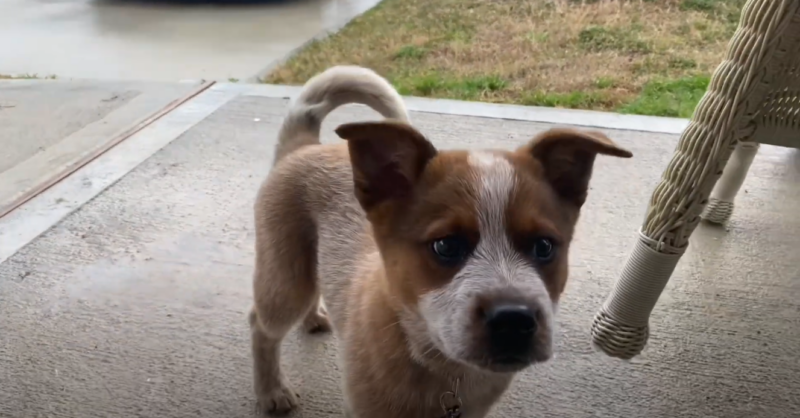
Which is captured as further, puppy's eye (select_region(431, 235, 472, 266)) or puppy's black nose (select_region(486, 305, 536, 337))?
puppy's eye (select_region(431, 235, 472, 266))

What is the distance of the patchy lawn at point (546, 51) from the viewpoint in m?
4.64

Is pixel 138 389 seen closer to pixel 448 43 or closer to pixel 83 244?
pixel 83 244

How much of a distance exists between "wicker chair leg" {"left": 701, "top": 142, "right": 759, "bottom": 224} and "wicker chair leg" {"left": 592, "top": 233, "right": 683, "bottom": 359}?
3.91 feet

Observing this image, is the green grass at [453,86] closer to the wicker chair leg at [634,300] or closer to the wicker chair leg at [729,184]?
the wicker chair leg at [729,184]

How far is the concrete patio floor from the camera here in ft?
7.42

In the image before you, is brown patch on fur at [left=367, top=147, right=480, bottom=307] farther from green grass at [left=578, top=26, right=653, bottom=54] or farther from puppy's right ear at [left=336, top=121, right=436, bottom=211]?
green grass at [left=578, top=26, right=653, bottom=54]

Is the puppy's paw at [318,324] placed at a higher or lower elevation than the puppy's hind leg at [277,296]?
lower

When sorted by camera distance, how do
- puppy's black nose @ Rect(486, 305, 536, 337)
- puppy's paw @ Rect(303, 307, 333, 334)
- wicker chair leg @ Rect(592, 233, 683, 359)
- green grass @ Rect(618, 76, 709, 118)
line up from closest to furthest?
puppy's black nose @ Rect(486, 305, 536, 337)
wicker chair leg @ Rect(592, 233, 683, 359)
puppy's paw @ Rect(303, 307, 333, 334)
green grass @ Rect(618, 76, 709, 118)

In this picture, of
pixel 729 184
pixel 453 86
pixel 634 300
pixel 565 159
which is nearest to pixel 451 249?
pixel 565 159

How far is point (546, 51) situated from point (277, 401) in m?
3.98

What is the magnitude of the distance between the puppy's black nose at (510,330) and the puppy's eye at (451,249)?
149mm

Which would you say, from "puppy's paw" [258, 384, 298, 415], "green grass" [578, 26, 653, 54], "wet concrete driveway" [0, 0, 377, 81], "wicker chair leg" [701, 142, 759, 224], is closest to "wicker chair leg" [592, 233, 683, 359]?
"puppy's paw" [258, 384, 298, 415]

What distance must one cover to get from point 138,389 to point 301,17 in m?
5.66

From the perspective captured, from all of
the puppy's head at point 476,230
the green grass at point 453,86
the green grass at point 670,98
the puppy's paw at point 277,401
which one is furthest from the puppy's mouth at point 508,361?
the green grass at point 453,86
